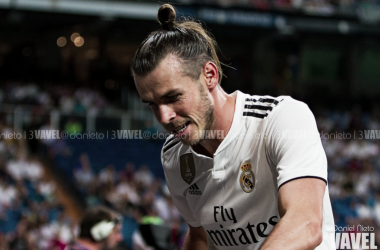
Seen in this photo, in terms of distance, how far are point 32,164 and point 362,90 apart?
15.5m

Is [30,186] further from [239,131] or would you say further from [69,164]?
[239,131]

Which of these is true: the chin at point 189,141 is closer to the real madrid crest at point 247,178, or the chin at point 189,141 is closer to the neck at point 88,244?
the real madrid crest at point 247,178

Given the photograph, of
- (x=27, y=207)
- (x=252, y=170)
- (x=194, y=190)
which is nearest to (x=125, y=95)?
(x=27, y=207)

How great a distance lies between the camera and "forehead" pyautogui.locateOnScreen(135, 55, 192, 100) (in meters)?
1.91

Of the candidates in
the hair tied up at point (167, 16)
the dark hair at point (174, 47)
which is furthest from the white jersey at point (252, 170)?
the hair tied up at point (167, 16)

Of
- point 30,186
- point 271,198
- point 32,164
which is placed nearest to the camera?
point 271,198

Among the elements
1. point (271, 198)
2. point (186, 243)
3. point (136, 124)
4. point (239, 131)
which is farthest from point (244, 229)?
point (136, 124)

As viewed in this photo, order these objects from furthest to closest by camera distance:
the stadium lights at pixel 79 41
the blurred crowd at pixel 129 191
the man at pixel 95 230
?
the stadium lights at pixel 79 41, the blurred crowd at pixel 129 191, the man at pixel 95 230

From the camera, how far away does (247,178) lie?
204 centimetres

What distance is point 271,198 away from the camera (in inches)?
79.0

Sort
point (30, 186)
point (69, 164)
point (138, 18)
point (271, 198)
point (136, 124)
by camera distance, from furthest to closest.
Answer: point (138, 18)
point (136, 124)
point (69, 164)
point (30, 186)
point (271, 198)

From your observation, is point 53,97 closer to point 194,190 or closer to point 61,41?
point 61,41

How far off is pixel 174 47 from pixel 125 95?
47.8ft

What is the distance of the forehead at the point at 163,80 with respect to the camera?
191 centimetres
